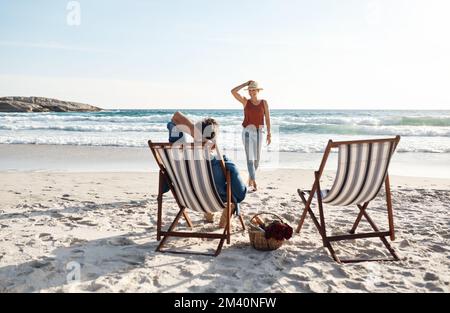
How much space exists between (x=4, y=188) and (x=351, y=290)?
17.3 ft

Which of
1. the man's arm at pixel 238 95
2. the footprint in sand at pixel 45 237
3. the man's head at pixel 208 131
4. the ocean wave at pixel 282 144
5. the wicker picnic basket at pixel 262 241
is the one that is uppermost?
the man's arm at pixel 238 95

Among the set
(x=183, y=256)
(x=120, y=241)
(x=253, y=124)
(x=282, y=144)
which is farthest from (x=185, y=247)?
(x=282, y=144)

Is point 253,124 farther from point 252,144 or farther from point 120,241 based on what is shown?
point 120,241

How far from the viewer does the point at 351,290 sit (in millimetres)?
2801

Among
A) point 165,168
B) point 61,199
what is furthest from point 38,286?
point 61,199

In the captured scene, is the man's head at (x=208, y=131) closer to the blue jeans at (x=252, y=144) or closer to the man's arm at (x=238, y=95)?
the blue jeans at (x=252, y=144)

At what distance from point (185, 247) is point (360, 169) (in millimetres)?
1626

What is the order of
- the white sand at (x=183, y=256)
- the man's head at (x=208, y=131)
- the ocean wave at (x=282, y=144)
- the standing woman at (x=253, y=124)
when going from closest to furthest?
the white sand at (x=183, y=256)
the man's head at (x=208, y=131)
the standing woman at (x=253, y=124)
the ocean wave at (x=282, y=144)

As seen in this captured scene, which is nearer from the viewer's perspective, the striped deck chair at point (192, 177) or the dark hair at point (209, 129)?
the striped deck chair at point (192, 177)

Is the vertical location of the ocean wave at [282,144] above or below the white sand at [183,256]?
above

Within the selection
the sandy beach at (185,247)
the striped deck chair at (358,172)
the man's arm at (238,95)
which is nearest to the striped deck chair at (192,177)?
the sandy beach at (185,247)

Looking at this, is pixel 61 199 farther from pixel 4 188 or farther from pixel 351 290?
pixel 351 290

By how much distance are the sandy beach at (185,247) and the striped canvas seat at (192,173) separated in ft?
1.47

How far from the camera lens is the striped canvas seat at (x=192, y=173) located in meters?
3.31
